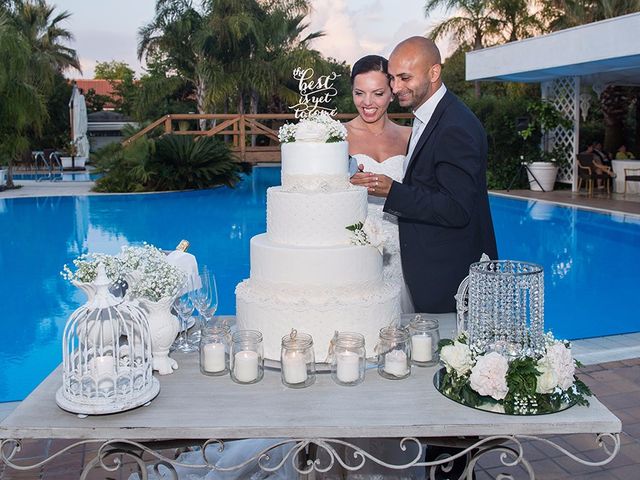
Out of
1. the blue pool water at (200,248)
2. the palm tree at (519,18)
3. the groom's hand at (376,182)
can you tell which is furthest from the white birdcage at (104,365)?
the palm tree at (519,18)

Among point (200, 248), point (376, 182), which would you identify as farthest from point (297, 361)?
point (200, 248)

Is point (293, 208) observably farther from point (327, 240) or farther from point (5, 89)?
point (5, 89)

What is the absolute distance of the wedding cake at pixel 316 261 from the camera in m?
2.62

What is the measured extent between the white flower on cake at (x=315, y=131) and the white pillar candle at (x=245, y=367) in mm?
934

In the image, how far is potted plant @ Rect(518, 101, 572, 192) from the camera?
54.5 feet

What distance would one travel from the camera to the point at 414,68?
300 centimetres

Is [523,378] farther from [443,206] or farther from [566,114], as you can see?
[566,114]

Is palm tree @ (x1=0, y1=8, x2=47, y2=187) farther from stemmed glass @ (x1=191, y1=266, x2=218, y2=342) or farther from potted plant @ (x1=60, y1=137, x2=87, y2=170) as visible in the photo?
stemmed glass @ (x1=191, y1=266, x2=218, y2=342)

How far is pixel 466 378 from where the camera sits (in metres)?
2.28

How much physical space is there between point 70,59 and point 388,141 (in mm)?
37446

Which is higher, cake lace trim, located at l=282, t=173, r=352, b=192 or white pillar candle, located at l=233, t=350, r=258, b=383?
cake lace trim, located at l=282, t=173, r=352, b=192

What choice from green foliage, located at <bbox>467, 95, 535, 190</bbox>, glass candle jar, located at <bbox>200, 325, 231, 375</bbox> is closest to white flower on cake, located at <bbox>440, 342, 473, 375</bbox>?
glass candle jar, located at <bbox>200, 325, 231, 375</bbox>

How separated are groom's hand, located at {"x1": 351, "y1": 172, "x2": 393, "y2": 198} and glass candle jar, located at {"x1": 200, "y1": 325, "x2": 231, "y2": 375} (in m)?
0.85

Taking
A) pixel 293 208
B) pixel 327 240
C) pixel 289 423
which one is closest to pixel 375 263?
pixel 327 240
